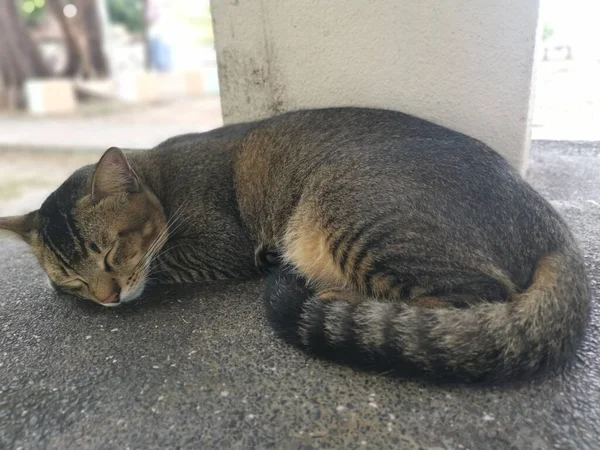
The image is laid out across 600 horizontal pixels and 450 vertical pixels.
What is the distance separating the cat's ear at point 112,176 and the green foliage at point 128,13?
1467 centimetres

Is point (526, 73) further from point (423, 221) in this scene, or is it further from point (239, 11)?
point (239, 11)

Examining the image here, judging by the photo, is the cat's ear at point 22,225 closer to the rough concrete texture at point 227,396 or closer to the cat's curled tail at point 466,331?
the rough concrete texture at point 227,396

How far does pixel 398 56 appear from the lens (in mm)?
2250

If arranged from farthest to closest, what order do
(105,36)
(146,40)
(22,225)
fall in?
(146,40)
(105,36)
(22,225)

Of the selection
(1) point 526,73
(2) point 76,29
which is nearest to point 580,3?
(1) point 526,73

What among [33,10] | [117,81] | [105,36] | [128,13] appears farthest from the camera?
[128,13]

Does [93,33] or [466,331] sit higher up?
[93,33]

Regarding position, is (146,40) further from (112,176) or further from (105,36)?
(112,176)

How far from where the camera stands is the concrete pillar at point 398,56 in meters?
2.10

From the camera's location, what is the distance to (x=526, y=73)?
212 cm

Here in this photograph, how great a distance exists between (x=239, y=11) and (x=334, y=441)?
213 cm

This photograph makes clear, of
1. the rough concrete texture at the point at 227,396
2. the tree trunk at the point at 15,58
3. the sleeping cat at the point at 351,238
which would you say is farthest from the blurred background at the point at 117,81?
the rough concrete texture at the point at 227,396

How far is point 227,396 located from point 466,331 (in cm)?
71

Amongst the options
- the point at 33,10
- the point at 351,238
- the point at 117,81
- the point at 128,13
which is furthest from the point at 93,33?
the point at 351,238
